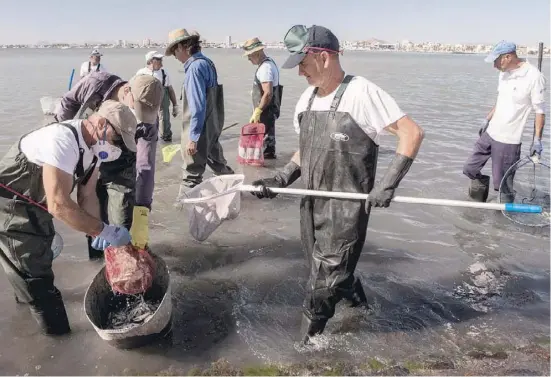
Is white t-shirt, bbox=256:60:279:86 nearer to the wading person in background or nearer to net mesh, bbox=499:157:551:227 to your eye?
the wading person in background

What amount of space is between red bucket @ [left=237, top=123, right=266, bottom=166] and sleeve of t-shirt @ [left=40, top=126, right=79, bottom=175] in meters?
4.85

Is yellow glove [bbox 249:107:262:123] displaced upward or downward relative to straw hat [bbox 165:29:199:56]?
downward

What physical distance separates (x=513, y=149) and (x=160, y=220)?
473cm

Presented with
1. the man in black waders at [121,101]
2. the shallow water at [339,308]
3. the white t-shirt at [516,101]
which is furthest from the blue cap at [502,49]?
the man in black waders at [121,101]

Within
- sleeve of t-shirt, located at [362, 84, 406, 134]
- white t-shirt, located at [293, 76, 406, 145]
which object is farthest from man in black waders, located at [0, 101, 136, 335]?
sleeve of t-shirt, located at [362, 84, 406, 134]

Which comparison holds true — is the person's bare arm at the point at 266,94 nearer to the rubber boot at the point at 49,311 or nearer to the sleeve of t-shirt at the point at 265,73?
the sleeve of t-shirt at the point at 265,73

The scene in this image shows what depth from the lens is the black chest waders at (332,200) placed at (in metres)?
2.96

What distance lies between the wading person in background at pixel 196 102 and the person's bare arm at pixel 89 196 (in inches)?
68.4

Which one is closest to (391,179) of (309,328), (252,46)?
(309,328)

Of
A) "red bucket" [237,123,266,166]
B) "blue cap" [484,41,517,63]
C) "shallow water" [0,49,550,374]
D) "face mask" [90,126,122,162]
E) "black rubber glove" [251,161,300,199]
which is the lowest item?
"shallow water" [0,49,550,374]

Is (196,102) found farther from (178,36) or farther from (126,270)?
(126,270)

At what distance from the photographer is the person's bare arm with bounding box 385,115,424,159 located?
281cm

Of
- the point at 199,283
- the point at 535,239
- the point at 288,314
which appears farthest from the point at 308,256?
the point at 535,239

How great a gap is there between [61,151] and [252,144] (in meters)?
5.31
